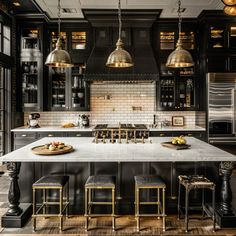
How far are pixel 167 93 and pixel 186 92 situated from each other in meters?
0.44

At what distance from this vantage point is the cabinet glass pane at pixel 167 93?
243 inches

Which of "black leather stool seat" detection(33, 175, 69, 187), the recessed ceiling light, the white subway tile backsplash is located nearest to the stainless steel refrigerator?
the white subway tile backsplash

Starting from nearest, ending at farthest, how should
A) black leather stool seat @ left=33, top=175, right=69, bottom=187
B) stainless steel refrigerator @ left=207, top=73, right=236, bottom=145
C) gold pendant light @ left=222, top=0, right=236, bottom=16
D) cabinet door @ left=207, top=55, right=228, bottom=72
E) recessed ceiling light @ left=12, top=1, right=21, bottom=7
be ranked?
1. gold pendant light @ left=222, top=0, right=236, bottom=16
2. black leather stool seat @ left=33, top=175, right=69, bottom=187
3. recessed ceiling light @ left=12, top=1, right=21, bottom=7
4. stainless steel refrigerator @ left=207, top=73, right=236, bottom=145
5. cabinet door @ left=207, top=55, right=228, bottom=72

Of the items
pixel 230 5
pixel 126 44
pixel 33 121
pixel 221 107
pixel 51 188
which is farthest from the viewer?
pixel 33 121

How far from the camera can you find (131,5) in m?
5.38

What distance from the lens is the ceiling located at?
5.17 meters

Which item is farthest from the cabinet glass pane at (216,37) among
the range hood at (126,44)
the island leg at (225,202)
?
the island leg at (225,202)

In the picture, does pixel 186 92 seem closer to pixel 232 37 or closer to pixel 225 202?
pixel 232 37

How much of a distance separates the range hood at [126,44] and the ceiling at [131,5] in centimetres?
20

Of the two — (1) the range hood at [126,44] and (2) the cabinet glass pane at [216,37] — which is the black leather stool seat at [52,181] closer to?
(1) the range hood at [126,44]

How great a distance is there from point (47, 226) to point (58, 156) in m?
0.92

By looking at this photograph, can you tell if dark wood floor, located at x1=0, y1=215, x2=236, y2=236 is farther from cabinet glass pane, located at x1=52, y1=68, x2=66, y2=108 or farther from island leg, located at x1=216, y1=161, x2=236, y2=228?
cabinet glass pane, located at x1=52, y1=68, x2=66, y2=108

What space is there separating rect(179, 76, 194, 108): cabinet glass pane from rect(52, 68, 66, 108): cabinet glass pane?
2.72 metres

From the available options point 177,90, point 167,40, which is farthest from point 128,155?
point 167,40
